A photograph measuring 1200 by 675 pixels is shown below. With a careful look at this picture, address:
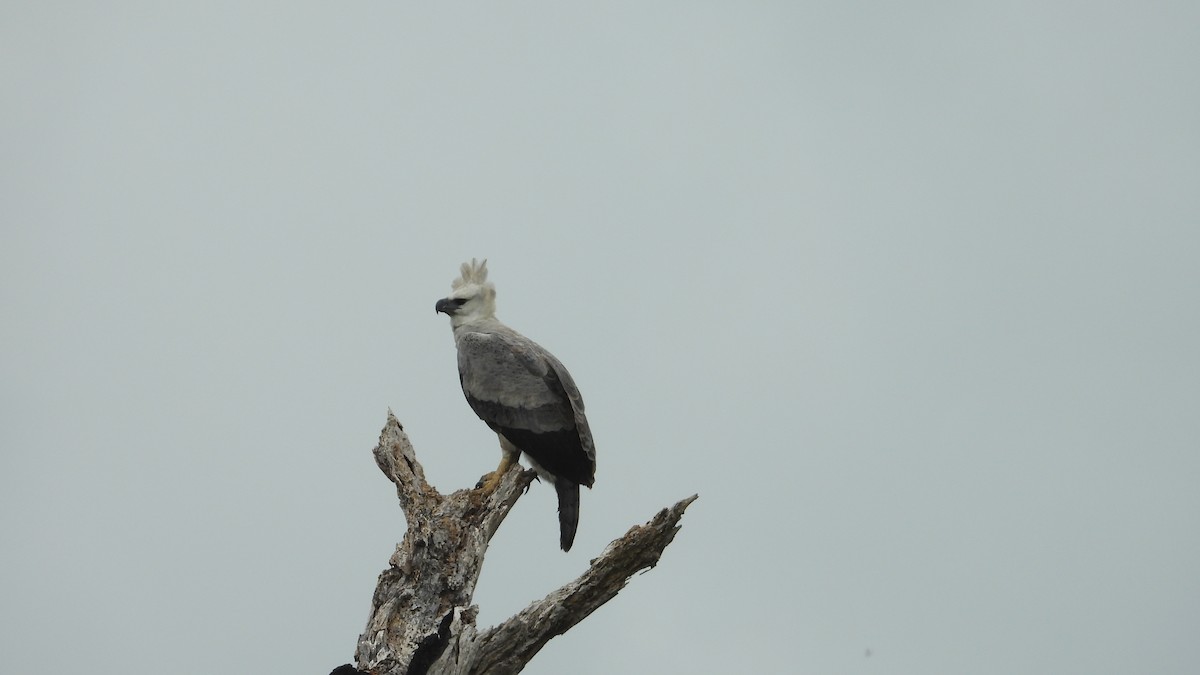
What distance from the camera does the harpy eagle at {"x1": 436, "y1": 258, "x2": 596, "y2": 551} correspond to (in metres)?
11.5

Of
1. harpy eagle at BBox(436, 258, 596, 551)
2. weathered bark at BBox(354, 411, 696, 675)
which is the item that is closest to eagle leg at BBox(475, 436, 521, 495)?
harpy eagle at BBox(436, 258, 596, 551)

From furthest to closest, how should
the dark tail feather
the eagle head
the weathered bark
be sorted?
the eagle head
the dark tail feather
the weathered bark

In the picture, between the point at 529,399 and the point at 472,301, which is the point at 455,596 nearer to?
the point at 529,399

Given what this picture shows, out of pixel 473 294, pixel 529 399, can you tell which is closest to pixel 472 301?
pixel 473 294

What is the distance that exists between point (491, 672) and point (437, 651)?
410 mm

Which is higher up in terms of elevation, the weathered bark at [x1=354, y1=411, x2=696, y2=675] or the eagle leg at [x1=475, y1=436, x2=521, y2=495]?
the eagle leg at [x1=475, y1=436, x2=521, y2=495]

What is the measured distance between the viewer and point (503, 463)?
39.4 ft

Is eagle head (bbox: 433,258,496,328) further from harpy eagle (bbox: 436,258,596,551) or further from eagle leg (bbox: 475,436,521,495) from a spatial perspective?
eagle leg (bbox: 475,436,521,495)

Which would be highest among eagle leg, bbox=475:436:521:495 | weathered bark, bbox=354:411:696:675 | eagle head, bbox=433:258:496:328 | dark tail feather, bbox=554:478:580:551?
eagle head, bbox=433:258:496:328

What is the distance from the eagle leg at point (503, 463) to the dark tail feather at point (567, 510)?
1.82 ft

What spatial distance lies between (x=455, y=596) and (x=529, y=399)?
3002 mm

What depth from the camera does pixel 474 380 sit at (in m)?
12.4

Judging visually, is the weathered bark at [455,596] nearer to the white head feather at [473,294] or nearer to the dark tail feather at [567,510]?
the dark tail feather at [567,510]

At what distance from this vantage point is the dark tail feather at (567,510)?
11227 mm
